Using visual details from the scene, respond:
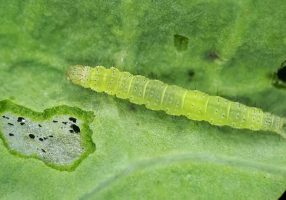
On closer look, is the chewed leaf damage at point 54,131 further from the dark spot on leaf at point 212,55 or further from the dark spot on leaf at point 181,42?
the dark spot on leaf at point 212,55

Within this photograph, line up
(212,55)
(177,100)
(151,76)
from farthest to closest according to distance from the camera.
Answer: (151,76), (212,55), (177,100)

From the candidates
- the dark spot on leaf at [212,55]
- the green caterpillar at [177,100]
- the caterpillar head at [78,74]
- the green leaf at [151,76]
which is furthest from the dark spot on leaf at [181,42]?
the caterpillar head at [78,74]

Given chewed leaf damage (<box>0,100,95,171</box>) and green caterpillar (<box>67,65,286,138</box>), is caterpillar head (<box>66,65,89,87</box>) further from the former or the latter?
chewed leaf damage (<box>0,100,95,171</box>)

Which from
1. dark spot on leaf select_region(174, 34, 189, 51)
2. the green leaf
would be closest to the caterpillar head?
the green leaf

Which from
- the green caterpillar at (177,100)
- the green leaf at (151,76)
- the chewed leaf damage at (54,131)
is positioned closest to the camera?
the green caterpillar at (177,100)

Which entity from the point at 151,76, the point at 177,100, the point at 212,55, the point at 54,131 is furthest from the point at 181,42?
the point at 54,131

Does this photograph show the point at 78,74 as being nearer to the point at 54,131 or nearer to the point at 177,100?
the point at 54,131
